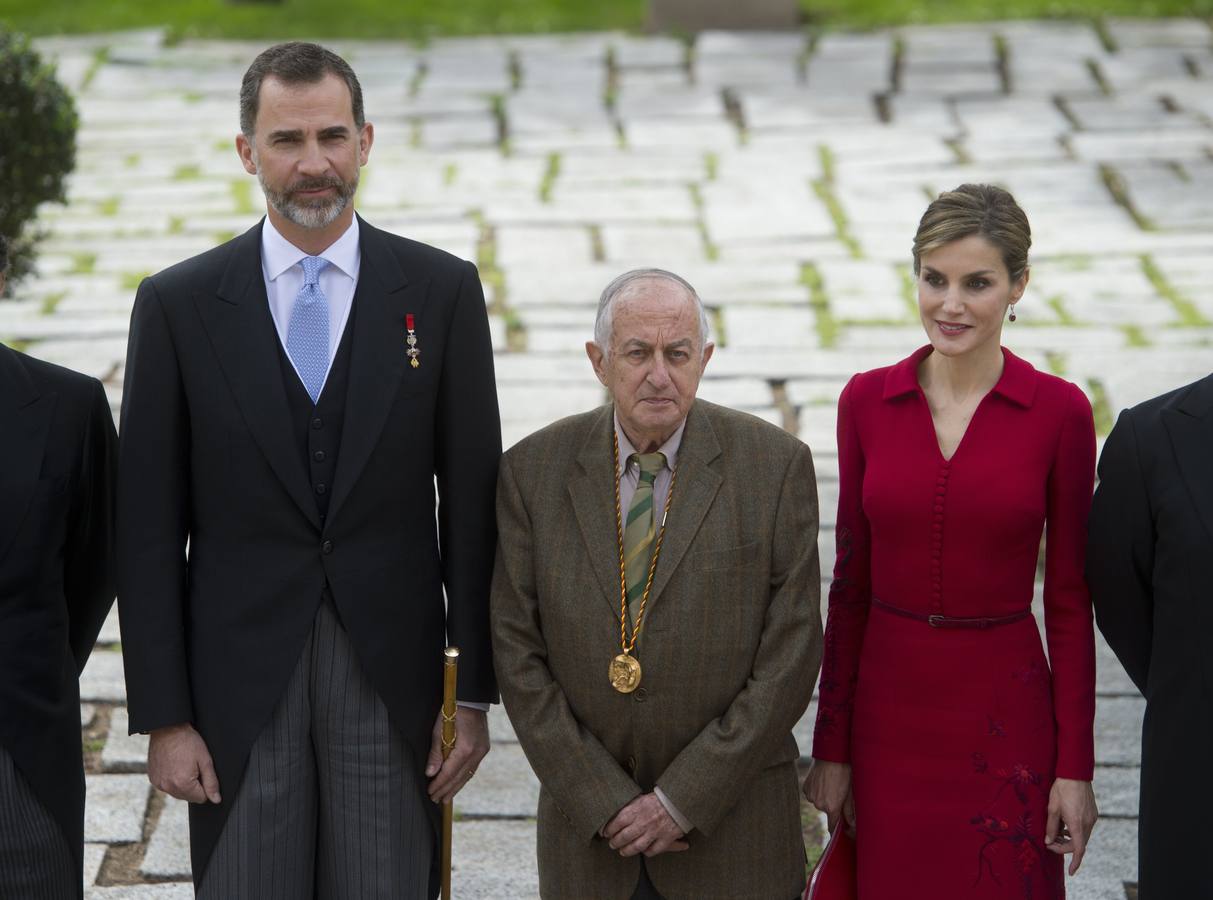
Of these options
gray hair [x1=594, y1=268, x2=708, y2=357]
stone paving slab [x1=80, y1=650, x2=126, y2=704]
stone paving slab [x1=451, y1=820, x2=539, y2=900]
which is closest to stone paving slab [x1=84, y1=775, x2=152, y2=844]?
stone paving slab [x1=80, y1=650, x2=126, y2=704]

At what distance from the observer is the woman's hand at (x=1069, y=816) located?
9.25 ft

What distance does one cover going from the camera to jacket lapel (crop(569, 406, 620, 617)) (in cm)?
283

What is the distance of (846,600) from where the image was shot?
2980 mm

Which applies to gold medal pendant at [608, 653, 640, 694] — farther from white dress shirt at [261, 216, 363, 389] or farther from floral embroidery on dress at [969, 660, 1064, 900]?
white dress shirt at [261, 216, 363, 389]

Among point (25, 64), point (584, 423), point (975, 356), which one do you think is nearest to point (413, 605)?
point (584, 423)

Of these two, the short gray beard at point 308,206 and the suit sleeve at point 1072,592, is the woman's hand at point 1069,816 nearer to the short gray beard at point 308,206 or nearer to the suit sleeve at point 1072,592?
the suit sleeve at point 1072,592

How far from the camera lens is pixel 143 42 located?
38.5ft

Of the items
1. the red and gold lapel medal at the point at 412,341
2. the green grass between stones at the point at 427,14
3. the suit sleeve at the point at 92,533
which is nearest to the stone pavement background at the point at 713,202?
the green grass between stones at the point at 427,14

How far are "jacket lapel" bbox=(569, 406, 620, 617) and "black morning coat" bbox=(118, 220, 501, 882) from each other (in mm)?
186

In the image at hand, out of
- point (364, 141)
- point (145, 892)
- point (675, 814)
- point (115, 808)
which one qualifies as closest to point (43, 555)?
point (364, 141)

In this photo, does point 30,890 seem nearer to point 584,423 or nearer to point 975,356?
point 584,423

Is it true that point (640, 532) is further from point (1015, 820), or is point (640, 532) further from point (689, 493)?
point (1015, 820)

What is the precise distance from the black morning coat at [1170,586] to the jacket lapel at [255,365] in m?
1.27

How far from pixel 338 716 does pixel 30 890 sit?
520 millimetres
